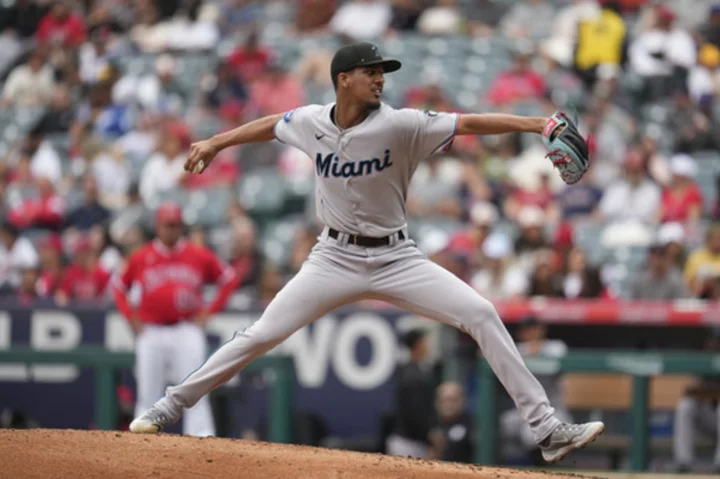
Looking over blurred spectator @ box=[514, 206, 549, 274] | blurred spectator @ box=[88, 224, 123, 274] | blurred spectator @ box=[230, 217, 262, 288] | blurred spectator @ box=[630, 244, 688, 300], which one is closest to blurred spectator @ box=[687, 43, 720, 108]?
blurred spectator @ box=[514, 206, 549, 274]

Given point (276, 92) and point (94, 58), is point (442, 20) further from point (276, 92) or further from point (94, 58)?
point (94, 58)

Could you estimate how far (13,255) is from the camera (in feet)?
46.4

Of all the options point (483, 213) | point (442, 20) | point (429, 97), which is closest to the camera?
point (483, 213)

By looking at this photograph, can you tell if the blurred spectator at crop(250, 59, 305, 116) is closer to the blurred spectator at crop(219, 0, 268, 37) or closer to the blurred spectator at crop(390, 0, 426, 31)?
the blurred spectator at crop(390, 0, 426, 31)

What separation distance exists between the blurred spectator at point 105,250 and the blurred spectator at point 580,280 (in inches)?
174

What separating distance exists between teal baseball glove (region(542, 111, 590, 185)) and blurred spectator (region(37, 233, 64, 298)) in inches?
300

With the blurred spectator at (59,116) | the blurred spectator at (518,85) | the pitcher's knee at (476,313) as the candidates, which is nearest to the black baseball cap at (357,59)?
the pitcher's knee at (476,313)

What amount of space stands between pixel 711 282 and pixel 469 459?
8.32 ft

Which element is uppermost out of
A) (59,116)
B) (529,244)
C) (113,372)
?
(59,116)

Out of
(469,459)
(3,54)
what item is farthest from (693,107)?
(3,54)

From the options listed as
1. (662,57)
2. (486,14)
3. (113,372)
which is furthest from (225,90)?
(113,372)

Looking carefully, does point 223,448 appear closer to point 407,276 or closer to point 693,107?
point 407,276

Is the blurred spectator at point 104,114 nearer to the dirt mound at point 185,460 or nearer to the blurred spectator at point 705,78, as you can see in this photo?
the blurred spectator at point 705,78

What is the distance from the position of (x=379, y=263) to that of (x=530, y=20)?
10.7 metres
